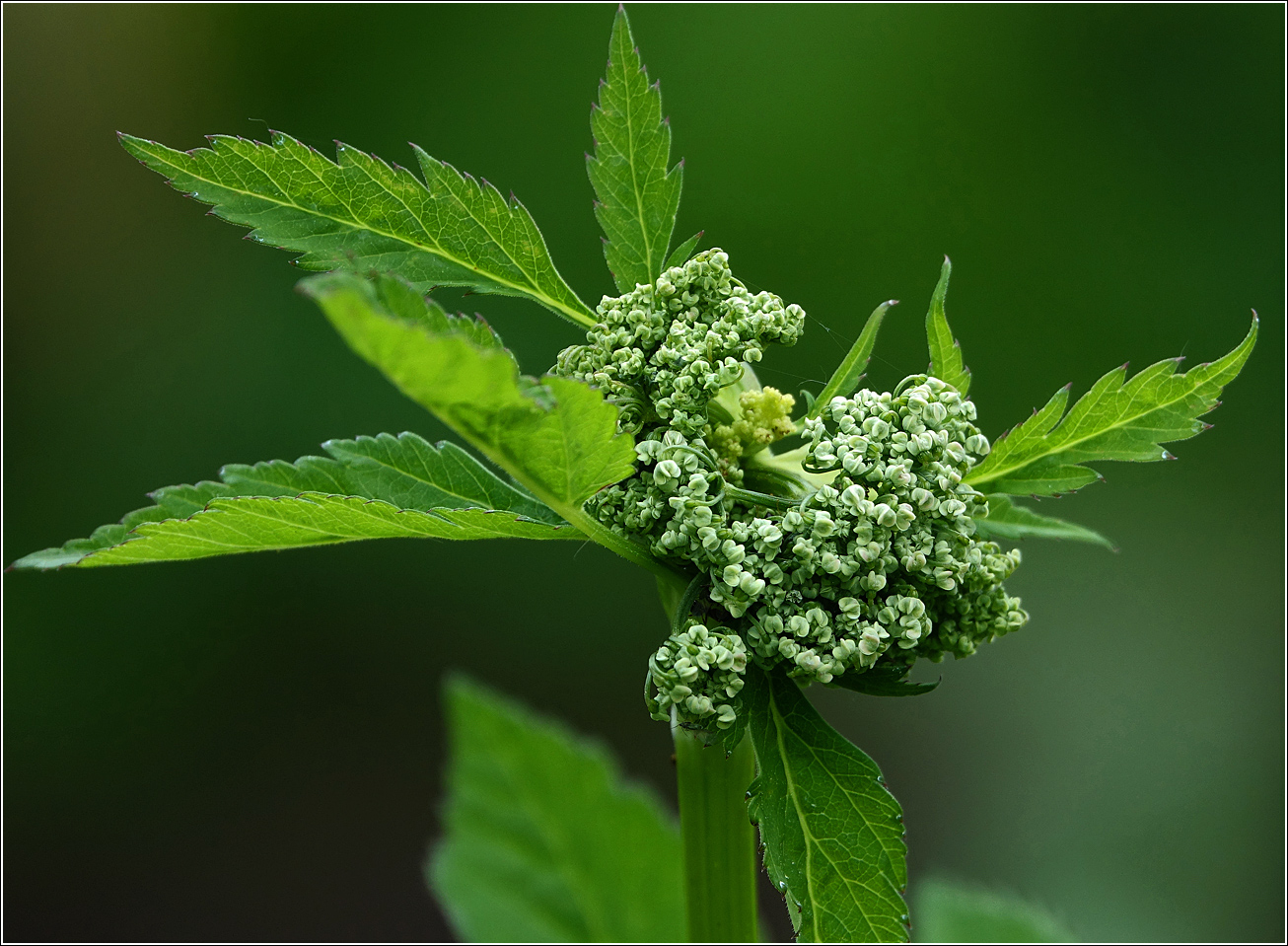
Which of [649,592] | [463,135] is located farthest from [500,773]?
[463,135]

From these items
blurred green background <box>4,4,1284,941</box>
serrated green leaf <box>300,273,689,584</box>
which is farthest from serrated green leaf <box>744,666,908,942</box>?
blurred green background <box>4,4,1284,941</box>

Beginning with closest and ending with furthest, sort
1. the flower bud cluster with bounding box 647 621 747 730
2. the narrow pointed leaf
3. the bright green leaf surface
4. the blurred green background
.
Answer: the flower bud cluster with bounding box 647 621 747 730
the narrow pointed leaf
the bright green leaf surface
the blurred green background

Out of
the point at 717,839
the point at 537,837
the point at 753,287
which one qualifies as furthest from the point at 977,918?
the point at 753,287

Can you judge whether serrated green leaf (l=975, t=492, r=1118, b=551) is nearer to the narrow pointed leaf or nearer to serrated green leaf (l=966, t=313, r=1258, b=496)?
serrated green leaf (l=966, t=313, r=1258, b=496)

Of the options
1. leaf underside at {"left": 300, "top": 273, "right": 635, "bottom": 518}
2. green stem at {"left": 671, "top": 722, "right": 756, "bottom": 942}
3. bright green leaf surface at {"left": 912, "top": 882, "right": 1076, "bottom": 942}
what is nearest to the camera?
leaf underside at {"left": 300, "top": 273, "right": 635, "bottom": 518}

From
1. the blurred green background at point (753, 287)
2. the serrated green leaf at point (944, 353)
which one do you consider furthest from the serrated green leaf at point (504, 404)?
the blurred green background at point (753, 287)

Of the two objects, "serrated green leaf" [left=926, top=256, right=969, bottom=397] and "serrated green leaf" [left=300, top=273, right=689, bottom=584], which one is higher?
"serrated green leaf" [left=926, top=256, right=969, bottom=397]
